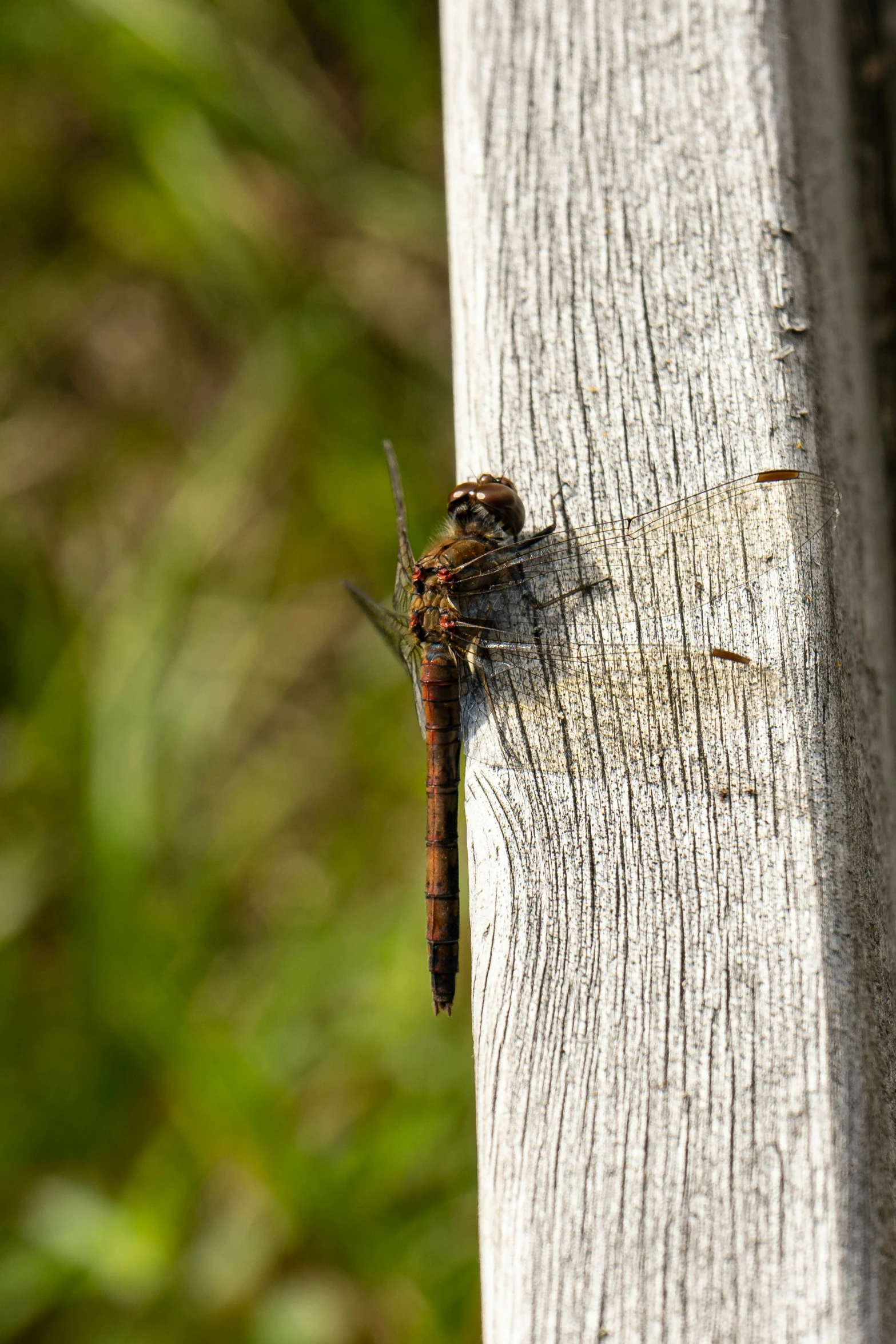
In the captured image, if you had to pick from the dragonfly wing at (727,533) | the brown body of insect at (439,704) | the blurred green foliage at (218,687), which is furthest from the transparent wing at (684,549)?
the blurred green foliage at (218,687)

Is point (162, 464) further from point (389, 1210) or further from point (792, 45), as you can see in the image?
point (792, 45)

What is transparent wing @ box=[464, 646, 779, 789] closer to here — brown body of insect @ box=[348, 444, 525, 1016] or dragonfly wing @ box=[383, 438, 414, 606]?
brown body of insect @ box=[348, 444, 525, 1016]

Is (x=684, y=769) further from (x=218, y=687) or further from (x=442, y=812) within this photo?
(x=218, y=687)

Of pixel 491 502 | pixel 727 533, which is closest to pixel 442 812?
pixel 491 502

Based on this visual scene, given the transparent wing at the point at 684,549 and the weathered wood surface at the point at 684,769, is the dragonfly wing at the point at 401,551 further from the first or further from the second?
the transparent wing at the point at 684,549

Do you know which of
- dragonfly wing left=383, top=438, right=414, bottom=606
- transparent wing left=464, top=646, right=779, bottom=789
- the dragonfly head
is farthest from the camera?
dragonfly wing left=383, top=438, right=414, bottom=606

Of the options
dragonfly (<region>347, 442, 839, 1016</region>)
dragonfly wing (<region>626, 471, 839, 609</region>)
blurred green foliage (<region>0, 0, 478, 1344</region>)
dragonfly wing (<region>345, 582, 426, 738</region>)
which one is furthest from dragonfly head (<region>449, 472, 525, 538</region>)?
blurred green foliage (<region>0, 0, 478, 1344</region>)

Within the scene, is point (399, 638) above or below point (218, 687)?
below
